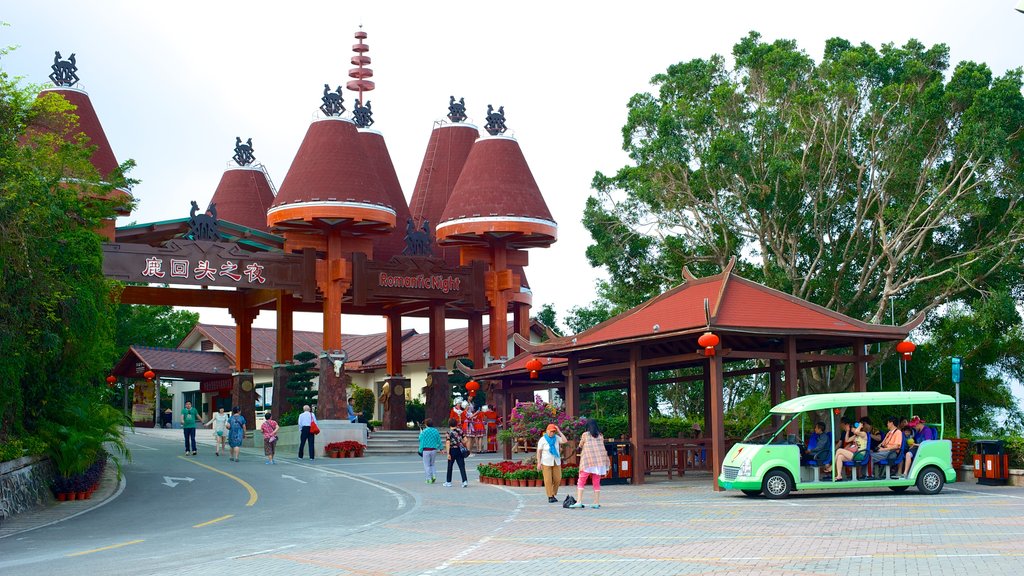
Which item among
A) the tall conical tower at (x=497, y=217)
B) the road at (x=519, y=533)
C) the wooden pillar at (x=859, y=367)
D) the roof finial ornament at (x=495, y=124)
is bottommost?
the road at (x=519, y=533)

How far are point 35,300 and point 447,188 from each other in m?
27.6

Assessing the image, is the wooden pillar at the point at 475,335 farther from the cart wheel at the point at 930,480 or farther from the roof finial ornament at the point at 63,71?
the cart wheel at the point at 930,480

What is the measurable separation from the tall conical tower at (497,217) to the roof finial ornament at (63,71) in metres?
13.6

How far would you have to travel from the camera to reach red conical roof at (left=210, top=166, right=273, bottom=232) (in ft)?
150

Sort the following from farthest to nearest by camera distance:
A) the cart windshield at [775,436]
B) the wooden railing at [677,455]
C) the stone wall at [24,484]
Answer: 1. the wooden railing at [677,455]
2. the cart windshield at [775,436]
3. the stone wall at [24,484]

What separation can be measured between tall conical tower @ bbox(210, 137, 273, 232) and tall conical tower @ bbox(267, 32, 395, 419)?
292 inches

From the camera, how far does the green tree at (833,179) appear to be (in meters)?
32.3

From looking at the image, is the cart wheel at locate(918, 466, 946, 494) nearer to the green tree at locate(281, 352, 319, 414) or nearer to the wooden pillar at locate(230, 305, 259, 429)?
the green tree at locate(281, 352, 319, 414)

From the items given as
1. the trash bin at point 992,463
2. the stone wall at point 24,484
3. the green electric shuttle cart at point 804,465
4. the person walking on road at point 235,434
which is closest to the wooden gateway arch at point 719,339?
the green electric shuttle cart at point 804,465

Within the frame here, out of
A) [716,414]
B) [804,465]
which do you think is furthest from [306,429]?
[804,465]

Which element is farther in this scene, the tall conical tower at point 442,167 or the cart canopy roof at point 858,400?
the tall conical tower at point 442,167

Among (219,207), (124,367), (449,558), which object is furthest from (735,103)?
(124,367)

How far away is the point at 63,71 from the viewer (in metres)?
37.2

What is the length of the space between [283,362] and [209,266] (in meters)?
7.29
